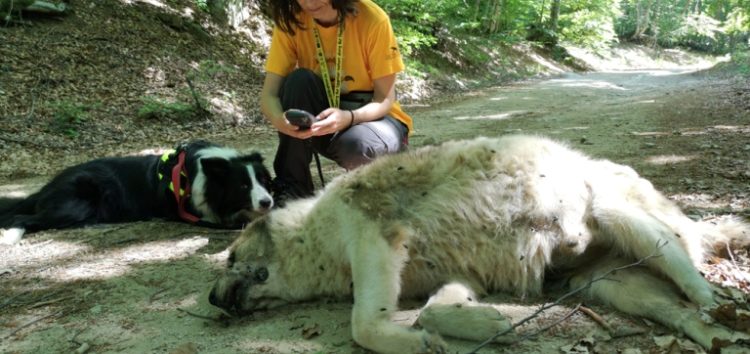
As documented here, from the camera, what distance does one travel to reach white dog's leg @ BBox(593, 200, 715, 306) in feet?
8.09

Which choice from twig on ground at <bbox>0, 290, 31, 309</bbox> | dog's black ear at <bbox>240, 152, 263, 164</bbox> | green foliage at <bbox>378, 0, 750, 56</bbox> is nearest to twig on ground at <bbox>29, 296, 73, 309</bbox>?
twig on ground at <bbox>0, 290, 31, 309</bbox>

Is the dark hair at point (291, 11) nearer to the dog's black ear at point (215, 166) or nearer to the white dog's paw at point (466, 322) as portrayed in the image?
the dog's black ear at point (215, 166)

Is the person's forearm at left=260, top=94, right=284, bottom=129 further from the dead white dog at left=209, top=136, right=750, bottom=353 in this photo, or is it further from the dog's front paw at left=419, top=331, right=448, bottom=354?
the dog's front paw at left=419, top=331, right=448, bottom=354

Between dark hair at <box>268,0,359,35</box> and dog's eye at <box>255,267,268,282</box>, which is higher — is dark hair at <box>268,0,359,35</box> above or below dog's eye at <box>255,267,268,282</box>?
above

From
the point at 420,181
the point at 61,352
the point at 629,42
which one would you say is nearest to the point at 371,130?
the point at 420,181

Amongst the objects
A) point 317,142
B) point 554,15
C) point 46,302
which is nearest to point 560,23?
point 554,15

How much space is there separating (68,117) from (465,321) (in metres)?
8.29

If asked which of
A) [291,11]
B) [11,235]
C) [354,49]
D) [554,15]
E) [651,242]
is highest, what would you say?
[554,15]

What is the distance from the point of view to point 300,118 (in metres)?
3.47

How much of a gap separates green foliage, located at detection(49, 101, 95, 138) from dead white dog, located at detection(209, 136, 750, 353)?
671 cm

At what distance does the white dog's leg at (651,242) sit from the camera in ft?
8.09

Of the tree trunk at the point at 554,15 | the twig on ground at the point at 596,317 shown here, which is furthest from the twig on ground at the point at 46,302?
the tree trunk at the point at 554,15

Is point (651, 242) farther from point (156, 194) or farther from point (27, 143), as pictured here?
point (27, 143)

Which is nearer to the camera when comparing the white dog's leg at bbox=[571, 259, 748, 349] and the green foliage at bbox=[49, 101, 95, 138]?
the white dog's leg at bbox=[571, 259, 748, 349]
